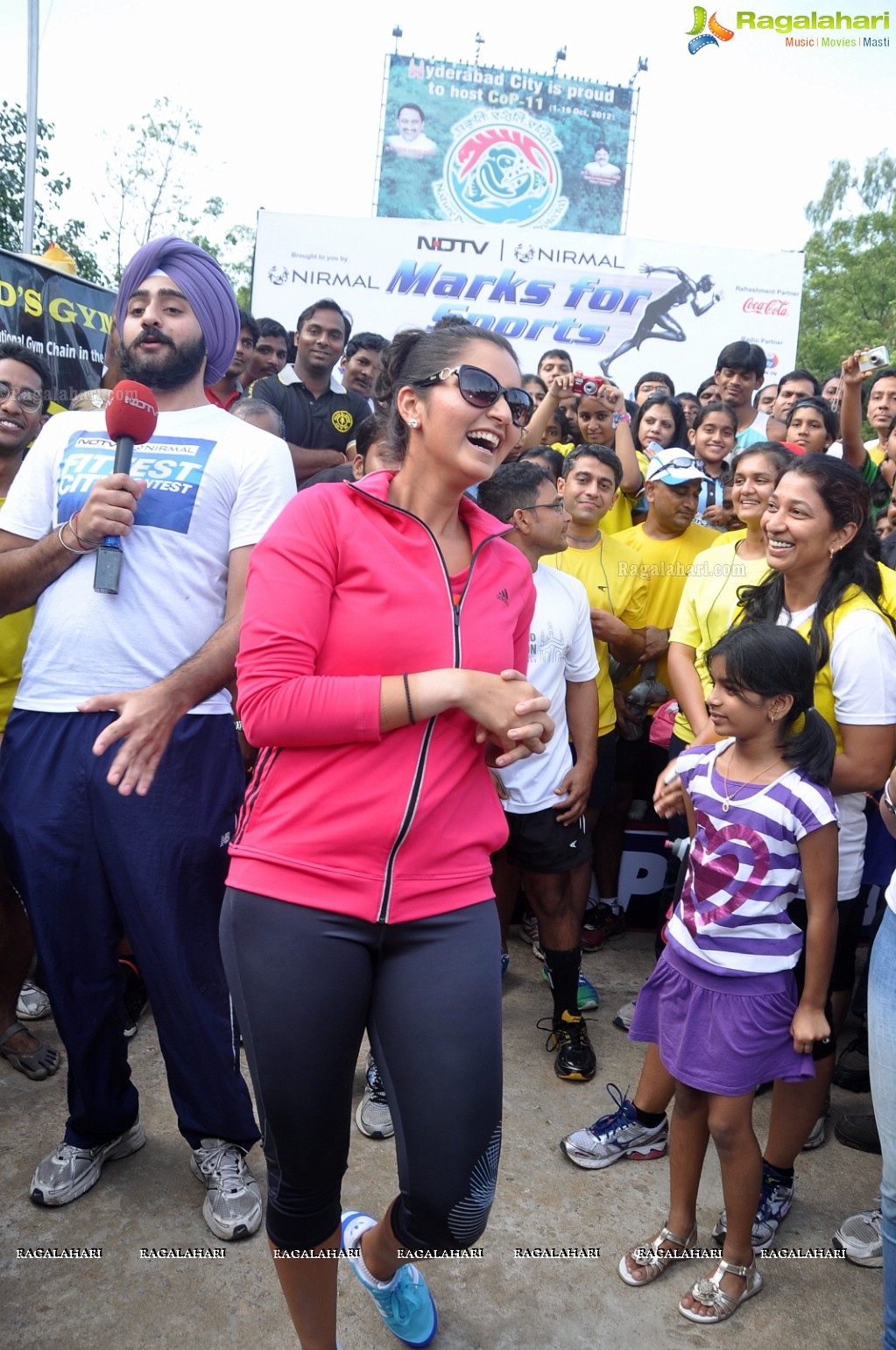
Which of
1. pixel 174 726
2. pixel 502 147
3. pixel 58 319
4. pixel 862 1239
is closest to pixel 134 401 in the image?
pixel 174 726

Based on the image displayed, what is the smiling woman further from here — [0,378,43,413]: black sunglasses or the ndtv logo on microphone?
[0,378,43,413]: black sunglasses

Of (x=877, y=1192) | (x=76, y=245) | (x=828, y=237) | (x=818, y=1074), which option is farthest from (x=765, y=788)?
(x=828, y=237)

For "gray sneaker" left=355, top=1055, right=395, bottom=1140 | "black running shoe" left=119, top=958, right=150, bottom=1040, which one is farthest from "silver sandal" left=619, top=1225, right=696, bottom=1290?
"black running shoe" left=119, top=958, right=150, bottom=1040

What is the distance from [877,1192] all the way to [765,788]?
147 cm

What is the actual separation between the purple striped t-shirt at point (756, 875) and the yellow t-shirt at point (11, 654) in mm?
2425

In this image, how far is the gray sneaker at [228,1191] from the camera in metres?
2.75

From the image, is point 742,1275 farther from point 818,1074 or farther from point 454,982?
point 454,982

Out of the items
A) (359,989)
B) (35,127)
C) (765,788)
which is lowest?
(359,989)

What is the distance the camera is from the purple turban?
2787mm

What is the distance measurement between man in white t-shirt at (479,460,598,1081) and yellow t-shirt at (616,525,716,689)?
1087mm

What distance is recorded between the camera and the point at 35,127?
16234 mm

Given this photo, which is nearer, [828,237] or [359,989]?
[359,989]

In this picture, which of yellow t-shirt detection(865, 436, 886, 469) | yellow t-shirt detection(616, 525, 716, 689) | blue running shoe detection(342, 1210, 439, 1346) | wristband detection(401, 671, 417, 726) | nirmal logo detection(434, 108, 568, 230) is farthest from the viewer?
nirmal logo detection(434, 108, 568, 230)

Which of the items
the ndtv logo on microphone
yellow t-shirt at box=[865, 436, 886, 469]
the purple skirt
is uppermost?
yellow t-shirt at box=[865, 436, 886, 469]
